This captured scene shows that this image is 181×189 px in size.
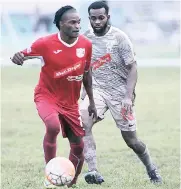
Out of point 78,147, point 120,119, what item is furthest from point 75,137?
point 120,119

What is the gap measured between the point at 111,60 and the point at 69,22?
117cm

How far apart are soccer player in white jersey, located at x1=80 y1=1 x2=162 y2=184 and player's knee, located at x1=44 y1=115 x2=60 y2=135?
41.8 inches

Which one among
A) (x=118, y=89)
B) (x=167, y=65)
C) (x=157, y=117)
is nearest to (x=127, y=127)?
(x=118, y=89)

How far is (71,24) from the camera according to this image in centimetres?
773

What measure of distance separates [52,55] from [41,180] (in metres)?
1.74

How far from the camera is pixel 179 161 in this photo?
34.4 feet

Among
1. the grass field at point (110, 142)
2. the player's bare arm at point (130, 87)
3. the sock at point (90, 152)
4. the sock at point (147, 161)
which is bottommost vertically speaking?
the grass field at point (110, 142)

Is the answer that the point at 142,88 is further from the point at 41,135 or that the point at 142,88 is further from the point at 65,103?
the point at 65,103

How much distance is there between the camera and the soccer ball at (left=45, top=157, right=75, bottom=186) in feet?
24.1

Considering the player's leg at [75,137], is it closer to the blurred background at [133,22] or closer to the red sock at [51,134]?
the red sock at [51,134]

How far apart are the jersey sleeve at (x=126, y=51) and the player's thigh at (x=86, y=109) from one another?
0.56m

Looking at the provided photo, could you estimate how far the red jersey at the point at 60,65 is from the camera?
25.3ft

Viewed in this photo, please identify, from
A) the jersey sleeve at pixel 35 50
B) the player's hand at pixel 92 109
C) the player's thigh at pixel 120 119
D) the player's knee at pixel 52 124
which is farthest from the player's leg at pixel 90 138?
the jersey sleeve at pixel 35 50

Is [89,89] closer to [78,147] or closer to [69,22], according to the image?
[78,147]
